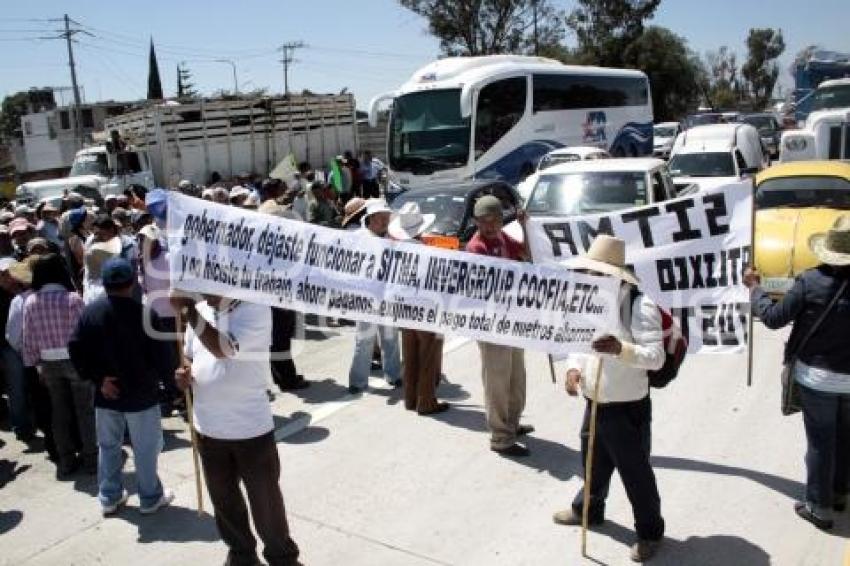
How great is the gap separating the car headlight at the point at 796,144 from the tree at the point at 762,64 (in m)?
54.5

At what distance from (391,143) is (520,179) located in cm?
386

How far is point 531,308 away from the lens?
4.61 meters

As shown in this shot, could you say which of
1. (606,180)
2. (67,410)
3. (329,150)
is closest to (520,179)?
(606,180)

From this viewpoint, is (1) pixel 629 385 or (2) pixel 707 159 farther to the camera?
(2) pixel 707 159

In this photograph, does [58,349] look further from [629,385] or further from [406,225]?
[629,385]

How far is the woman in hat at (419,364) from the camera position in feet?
21.3

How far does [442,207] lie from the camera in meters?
10.2

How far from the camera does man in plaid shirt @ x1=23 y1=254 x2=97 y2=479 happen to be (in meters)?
5.65

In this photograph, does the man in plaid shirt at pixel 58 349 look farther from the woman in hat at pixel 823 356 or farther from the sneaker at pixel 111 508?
the woman in hat at pixel 823 356

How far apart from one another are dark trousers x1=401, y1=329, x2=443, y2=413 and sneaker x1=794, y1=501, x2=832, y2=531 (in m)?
3.03

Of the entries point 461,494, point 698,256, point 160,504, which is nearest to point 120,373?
point 160,504

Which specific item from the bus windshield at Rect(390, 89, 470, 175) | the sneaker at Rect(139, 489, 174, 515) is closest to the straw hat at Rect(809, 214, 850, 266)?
the sneaker at Rect(139, 489, 174, 515)

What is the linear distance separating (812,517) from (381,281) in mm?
2978

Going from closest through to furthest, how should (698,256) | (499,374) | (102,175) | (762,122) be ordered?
(698,256) < (499,374) < (102,175) < (762,122)
